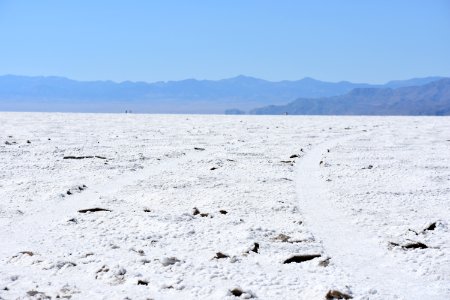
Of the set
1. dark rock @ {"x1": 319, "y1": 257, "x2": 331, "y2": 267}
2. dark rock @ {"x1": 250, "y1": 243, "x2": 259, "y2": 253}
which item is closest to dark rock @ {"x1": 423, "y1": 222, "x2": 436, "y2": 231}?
dark rock @ {"x1": 319, "y1": 257, "x2": 331, "y2": 267}

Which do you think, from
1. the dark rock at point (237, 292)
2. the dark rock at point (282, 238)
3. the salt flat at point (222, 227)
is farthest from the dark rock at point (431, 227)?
the dark rock at point (237, 292)

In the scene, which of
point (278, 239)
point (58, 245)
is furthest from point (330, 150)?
point (58, 245)

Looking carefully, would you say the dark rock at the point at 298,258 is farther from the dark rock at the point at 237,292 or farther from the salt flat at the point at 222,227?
the dark rock at the point at 237,292

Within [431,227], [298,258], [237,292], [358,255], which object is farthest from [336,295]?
[431,227]

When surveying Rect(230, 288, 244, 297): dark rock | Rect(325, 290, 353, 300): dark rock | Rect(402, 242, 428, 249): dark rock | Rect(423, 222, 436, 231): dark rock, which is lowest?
Rect(230, 288, 244, 297): dark rock

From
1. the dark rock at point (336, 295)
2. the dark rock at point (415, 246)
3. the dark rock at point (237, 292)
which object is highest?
the dark rock at point (415, 246)

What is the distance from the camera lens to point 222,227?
6570 millimetres

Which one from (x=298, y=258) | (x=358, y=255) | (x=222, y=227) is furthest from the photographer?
(x=222, y=227)

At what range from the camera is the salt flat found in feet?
14.9

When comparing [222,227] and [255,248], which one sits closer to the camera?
[255,248]

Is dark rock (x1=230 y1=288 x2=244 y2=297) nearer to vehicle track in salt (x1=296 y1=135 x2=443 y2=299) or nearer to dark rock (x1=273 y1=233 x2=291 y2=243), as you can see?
vehicle track in salt (x1=296 y1=135 x2=443 y2=299)

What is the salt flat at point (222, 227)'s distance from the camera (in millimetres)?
4555

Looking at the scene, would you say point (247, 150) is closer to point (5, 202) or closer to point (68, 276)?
point (5, 202)

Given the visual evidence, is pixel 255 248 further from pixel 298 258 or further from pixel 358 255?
pixel 358 255
